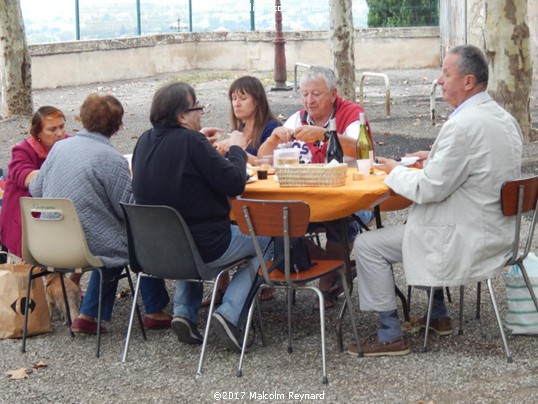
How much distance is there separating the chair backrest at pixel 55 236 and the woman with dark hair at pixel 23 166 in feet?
1.59

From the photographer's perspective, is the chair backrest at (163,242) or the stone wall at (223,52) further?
the stone wall at (223,52)

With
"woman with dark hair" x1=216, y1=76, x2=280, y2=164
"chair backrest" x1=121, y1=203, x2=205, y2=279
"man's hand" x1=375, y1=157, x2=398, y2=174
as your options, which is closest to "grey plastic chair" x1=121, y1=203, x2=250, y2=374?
"chair backrest" x1=121, y1=203, x2=205, y2=279

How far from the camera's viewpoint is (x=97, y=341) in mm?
6160

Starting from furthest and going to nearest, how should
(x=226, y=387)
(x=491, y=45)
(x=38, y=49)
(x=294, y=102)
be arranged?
(x=38, y=49) < (x=294, y=102) < (x=491, y=45) < (x=226, y=387)

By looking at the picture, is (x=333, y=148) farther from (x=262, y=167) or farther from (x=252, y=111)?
(x=252, y=111)

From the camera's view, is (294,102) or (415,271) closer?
(415,271)

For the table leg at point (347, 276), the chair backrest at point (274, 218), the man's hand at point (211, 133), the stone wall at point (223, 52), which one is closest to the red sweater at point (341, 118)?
the man's hand at point (211, 133)

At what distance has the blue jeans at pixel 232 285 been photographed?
5996 millimetres

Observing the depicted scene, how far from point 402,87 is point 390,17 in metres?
8.65

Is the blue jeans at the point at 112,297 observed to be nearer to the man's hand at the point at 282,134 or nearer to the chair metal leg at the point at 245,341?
the chair metal leg at the point at 245,341

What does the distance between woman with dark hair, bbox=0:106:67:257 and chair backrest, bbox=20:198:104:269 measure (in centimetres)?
49

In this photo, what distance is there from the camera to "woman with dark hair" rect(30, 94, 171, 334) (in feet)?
20.8

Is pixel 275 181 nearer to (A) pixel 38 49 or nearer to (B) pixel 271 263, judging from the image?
(B) pixel 271 263

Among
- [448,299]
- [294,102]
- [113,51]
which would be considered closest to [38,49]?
[113,51]
